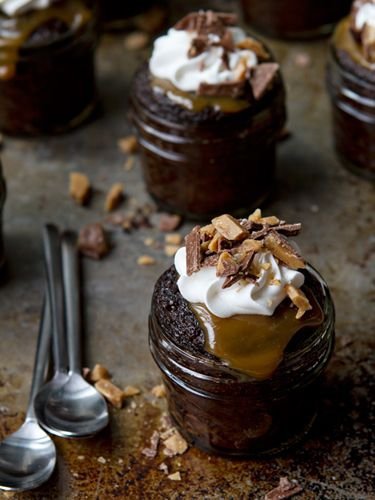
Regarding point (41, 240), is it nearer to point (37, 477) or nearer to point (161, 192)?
point (161, 192)

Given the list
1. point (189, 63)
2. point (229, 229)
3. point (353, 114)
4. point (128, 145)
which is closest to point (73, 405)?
point (229, 229)

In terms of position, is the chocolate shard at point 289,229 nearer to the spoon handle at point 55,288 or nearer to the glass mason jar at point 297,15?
the spoon handle at point 55,288

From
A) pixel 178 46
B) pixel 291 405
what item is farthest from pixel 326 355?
pixel 178 46

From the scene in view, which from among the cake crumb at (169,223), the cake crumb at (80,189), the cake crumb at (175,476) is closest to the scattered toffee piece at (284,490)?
the cake crumb at (175,476)

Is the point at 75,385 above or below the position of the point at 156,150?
below

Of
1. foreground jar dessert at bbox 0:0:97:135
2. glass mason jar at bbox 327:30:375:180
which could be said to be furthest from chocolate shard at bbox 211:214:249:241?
foreground jar dessert at bbox 0:0:97:135

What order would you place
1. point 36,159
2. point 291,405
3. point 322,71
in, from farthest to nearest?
point 322,71 < point 36,159 < point 291,405
